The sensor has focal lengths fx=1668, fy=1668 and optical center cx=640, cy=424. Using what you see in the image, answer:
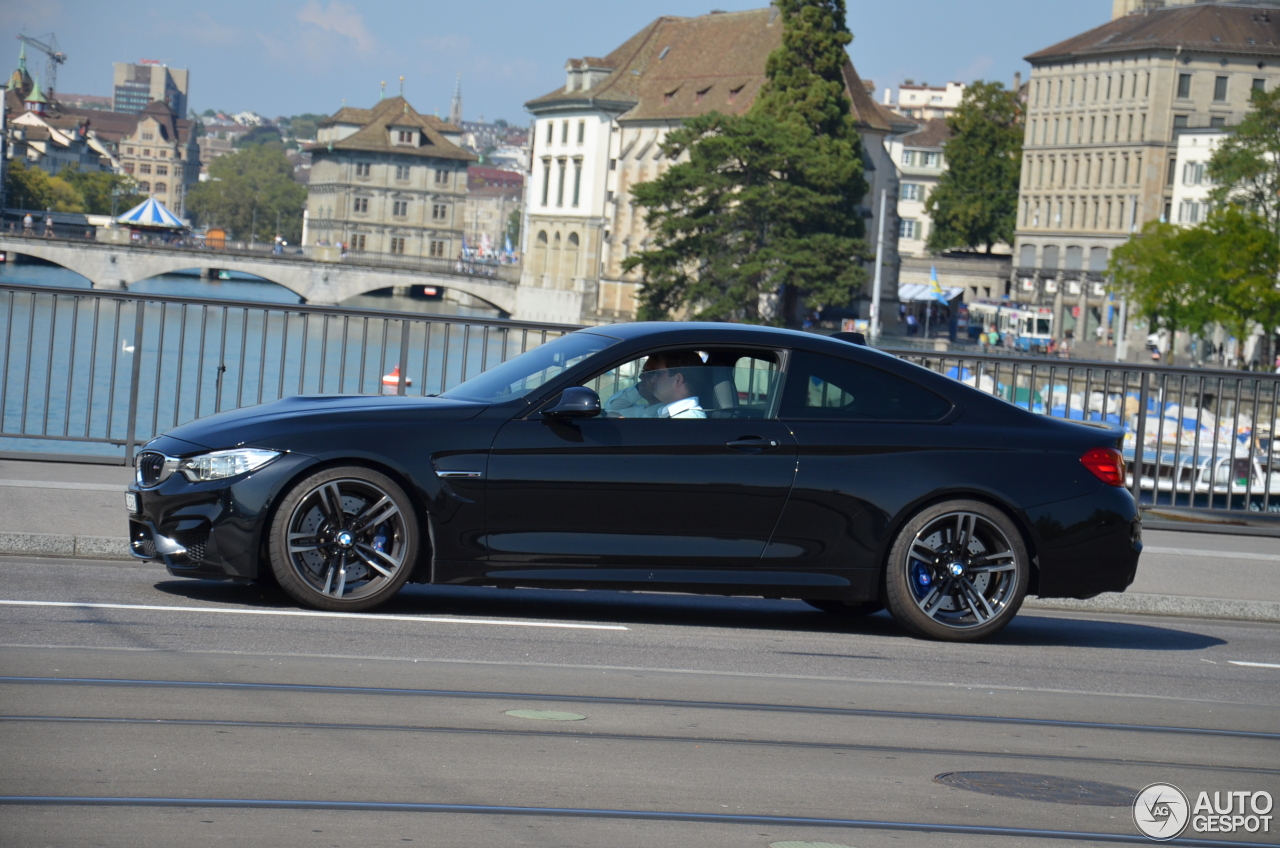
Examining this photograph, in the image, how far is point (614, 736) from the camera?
225 inches

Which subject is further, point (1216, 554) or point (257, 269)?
point (257, 269)

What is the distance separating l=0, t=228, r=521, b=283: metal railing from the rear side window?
100 m

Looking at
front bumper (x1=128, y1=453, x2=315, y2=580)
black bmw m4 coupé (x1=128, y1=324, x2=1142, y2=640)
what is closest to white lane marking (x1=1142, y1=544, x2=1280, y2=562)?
black bmw m4 coupé (x1=128, y1=324, x2=1142, y2=640)

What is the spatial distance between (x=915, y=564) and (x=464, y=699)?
9.26ft

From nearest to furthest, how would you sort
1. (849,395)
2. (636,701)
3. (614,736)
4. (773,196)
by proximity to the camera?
1. (614,736)
2. (636,701)
3. (849,395)
4. (773,196)

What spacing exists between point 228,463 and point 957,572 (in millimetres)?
3497

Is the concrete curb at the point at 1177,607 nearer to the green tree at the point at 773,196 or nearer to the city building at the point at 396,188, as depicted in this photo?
the green tree at the point at 773,196

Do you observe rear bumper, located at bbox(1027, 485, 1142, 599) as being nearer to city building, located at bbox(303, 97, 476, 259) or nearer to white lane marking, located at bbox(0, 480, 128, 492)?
white lane marking, located at bbox(0, 480, 128, 492)

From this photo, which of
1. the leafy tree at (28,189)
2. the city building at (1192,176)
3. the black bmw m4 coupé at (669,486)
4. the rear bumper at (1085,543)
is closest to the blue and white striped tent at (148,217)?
the leafy tree at (28,189)

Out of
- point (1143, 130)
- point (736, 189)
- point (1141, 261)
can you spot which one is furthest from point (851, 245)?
point (1143, 130)

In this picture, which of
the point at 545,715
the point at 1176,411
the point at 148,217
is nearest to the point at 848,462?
the point at 545,715

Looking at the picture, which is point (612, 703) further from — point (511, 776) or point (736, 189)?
point (736, 189)

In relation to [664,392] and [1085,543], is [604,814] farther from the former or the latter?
[1085,543]

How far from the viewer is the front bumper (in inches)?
293
